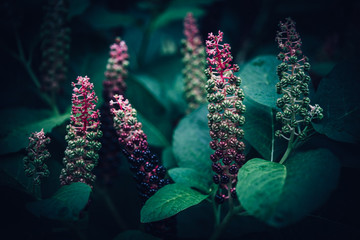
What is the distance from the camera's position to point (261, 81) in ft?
3.11

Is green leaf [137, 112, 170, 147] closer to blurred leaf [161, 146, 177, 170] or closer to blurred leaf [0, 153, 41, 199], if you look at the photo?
blurred leaf [161, 146, 177, 170]

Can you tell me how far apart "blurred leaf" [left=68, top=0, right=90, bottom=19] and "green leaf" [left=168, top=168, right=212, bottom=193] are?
A: 91 cm

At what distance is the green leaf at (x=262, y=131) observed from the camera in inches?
35.1

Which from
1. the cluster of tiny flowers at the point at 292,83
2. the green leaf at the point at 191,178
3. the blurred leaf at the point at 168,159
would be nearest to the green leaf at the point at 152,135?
the blurred leaf at the point at 168,159

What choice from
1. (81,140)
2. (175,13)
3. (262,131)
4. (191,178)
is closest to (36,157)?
(81,140)

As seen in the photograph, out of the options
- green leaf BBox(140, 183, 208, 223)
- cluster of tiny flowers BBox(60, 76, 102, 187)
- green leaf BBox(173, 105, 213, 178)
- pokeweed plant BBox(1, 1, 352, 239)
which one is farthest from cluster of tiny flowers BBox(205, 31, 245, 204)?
cluster of tiny flowers BBox(60, 76, 102, 187)

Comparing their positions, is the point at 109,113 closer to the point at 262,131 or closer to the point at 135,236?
the point at 135,236

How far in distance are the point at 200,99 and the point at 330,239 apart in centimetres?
73

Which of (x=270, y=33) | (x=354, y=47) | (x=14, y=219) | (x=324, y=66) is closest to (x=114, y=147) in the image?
(x=14, y=219)

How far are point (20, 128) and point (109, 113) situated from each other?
35 centimetres

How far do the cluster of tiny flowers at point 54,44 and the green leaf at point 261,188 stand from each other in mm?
979

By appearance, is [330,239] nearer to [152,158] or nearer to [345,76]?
[345,76]

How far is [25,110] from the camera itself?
1197mm

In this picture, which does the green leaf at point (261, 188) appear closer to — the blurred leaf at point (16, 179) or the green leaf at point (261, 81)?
the green leaf at point (261, 81)
